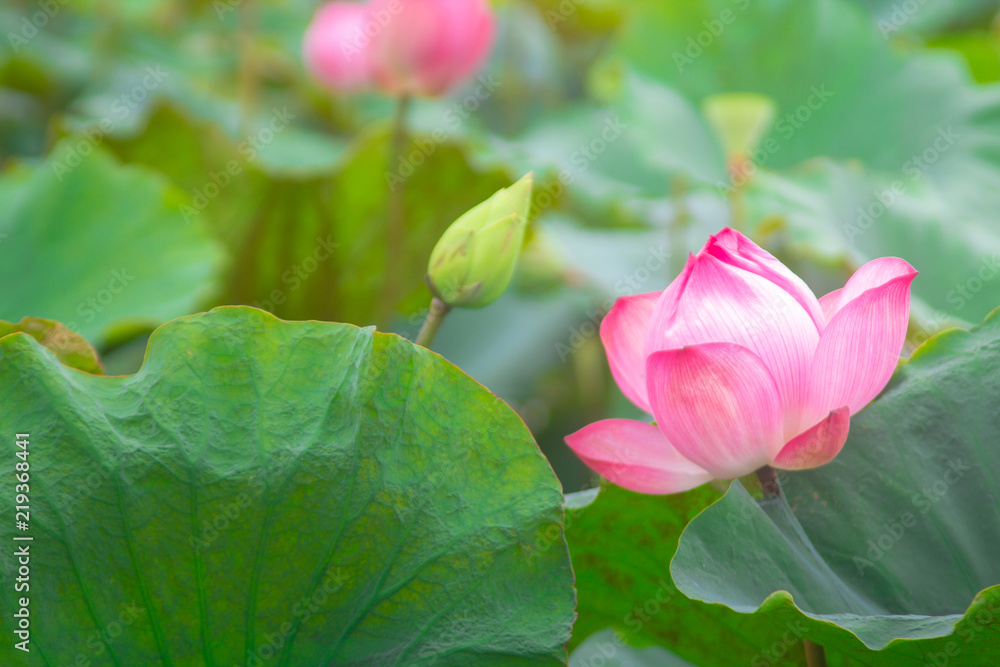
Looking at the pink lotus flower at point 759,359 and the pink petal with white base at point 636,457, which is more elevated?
the pink lotus flower at point 759,359

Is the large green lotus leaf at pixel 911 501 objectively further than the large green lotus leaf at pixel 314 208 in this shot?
No

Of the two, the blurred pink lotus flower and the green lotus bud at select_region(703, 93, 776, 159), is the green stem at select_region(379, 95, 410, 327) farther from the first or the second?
the green lotus bud at select_region(703, 93, 776, 159)

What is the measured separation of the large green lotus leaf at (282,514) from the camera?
363 millimetres

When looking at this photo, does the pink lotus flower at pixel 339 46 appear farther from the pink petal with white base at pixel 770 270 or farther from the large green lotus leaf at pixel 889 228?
the pink petal with white base at pixel 770 270

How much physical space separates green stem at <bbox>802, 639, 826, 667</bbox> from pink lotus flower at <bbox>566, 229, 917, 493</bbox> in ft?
0.27

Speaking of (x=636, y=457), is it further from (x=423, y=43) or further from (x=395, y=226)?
(x=423, y=43)

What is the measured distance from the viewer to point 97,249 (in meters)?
0.85

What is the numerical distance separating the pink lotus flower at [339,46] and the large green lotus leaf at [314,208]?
0.31m

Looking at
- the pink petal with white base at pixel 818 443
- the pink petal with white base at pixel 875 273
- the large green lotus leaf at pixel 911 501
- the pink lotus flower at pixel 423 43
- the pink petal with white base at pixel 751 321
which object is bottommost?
the large green lotus leaf at pixel 911 501

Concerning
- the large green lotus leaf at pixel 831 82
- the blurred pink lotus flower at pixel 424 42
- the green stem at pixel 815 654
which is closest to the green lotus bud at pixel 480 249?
the green stem at pixel 815 654

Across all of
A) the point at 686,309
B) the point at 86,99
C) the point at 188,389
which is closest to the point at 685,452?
the point at 686,309

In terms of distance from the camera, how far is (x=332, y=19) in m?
1.31

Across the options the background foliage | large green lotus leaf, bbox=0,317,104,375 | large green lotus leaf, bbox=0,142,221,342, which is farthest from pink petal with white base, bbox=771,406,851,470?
large green lotus leaf, bbox=0,142,221,342

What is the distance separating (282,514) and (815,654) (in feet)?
0.80
